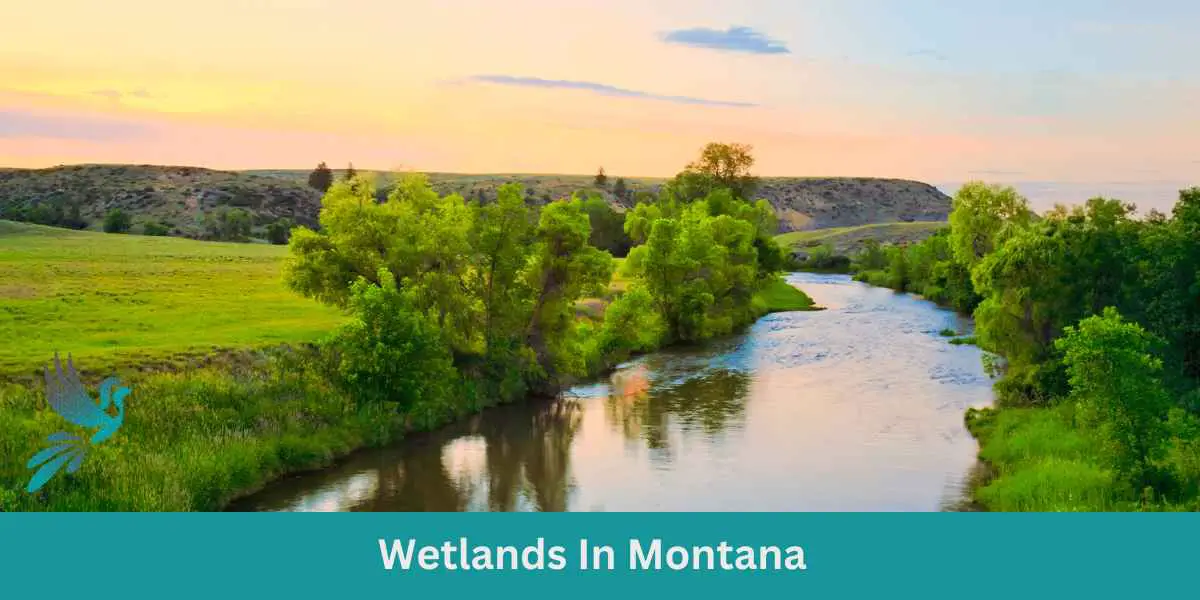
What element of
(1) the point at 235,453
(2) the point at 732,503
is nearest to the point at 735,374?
(2) the point at 732,503

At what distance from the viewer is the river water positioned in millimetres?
28141

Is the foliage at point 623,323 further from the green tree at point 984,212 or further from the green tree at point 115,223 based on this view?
the green tree at point 115,223

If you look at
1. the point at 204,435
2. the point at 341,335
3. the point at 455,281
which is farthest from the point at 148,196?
the point at 204,435

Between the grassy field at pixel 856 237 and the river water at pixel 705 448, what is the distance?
104837mm

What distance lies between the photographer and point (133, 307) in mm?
47281

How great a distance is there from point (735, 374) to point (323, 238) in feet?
70.1

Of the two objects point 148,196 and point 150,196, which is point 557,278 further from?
point 148,196

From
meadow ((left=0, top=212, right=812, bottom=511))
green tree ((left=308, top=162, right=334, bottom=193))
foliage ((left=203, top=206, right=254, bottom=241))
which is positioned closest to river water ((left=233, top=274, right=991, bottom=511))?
meadow ((left=0, top=212, right=812, bottom=511))

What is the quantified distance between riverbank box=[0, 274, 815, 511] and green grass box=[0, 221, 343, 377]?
248cm

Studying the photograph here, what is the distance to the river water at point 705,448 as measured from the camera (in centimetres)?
2814

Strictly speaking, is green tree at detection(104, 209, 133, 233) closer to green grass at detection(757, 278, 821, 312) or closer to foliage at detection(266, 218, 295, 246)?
foliage at detection(266, 218, 295, 246)

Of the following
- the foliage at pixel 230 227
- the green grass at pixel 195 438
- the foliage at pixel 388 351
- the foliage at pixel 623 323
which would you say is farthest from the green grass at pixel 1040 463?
the foliage at pixel 230 227

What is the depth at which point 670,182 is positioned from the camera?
4252 inches

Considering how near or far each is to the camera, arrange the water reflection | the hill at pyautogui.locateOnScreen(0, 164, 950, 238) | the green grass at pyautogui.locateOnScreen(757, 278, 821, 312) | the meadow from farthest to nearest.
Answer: the hill at pyautogui.locateOnScreen(0, 164, 950, 238), the green grass at pyautogui.locateOnScreen(757, 278, 821, 312), the water reflection, the meadow
